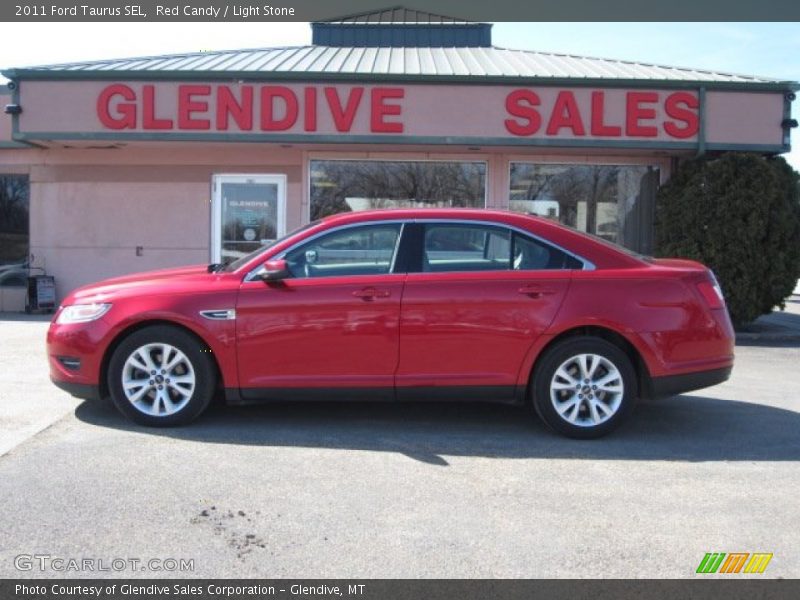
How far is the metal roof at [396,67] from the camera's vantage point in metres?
11.4

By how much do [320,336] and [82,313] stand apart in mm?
1800

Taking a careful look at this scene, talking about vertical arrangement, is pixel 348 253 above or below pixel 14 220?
below

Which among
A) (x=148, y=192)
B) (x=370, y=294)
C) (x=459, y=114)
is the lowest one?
(x=370, y=294)

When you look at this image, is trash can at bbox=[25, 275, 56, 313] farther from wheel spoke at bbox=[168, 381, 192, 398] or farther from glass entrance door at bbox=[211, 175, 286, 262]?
wheel spoke at bbox=[168, 381, 192, 398]

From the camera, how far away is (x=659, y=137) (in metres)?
11.5

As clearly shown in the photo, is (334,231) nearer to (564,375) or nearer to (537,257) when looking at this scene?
(537,257)

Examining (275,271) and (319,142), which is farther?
(319,142)

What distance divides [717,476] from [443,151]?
29.0ft

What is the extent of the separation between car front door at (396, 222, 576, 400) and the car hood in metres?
1.57

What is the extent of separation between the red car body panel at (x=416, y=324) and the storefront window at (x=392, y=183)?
24.6 feet

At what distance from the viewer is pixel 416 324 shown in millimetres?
5371
